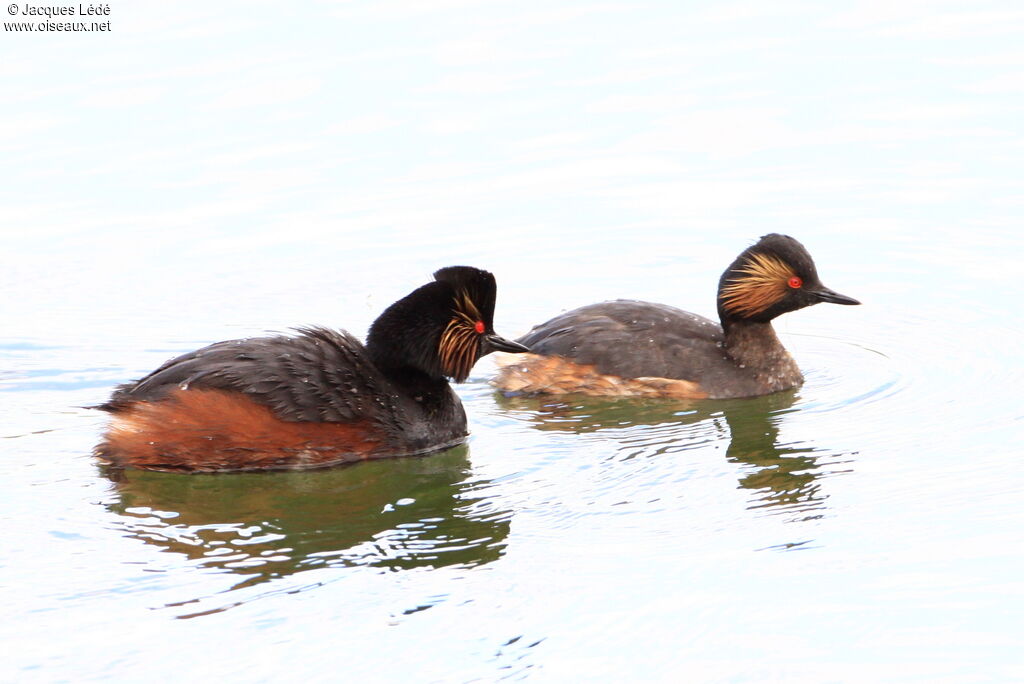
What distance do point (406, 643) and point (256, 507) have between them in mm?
2206

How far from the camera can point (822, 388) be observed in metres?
11.9

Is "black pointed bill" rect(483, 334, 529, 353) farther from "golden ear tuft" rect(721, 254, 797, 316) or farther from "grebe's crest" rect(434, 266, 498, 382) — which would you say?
"golden ear tuft" rect(721, 254, 797, 316)

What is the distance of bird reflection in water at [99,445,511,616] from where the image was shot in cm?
858

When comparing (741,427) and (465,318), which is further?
(741,427)

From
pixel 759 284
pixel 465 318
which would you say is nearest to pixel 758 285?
pixel 759 284

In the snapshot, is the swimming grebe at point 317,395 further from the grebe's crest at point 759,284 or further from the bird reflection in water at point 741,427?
the grebe's crest at point 759,284

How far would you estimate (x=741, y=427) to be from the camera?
11.2 metres

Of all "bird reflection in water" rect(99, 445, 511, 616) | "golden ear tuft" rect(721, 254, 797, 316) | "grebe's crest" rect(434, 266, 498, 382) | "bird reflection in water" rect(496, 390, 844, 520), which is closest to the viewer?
"bird reflection in water" rect(99, 445, 511, 616)

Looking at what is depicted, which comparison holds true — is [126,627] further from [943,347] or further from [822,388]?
[943,347]

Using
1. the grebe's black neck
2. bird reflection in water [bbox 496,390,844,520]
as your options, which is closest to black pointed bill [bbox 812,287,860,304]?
the grebe's black neck

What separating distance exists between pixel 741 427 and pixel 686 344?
106 centimetres

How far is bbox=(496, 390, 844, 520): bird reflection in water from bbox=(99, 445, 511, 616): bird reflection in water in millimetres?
1316

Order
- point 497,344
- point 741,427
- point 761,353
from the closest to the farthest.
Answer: point 497,344 < point 741,427 < point 761,353

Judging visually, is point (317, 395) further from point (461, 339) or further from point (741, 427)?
point (741, 427)
